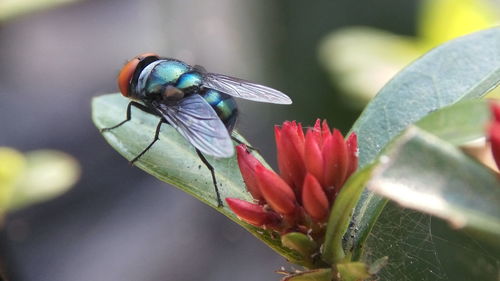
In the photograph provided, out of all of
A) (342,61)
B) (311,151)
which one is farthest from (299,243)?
(342,61)

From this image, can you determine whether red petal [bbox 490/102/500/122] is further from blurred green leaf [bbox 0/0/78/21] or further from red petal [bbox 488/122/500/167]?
blurred green leaf [bbox 0/0/78/21]

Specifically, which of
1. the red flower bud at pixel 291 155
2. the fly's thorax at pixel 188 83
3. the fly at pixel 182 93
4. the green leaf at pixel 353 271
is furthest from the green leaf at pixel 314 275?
the fly's thorax at pixel 188 83

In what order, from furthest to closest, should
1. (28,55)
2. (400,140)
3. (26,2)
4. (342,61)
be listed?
(28,55) → (342,61) → (26,2) → (400,140)

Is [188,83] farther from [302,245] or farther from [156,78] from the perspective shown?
[302,245]

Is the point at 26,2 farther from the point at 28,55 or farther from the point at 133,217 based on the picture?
the point at 28,55

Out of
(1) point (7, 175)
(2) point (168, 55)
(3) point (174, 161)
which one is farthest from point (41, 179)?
(2) point (168, 55)
